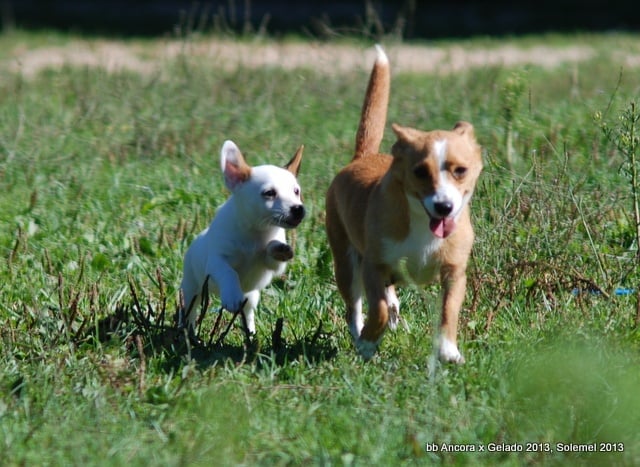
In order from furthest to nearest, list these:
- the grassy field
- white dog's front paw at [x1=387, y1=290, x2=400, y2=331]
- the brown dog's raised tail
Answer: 1. the brown dog's raised tail
2. white dog's front paw at [x1=387, y1=290, x2=400, y2=331]
3. the grassy field

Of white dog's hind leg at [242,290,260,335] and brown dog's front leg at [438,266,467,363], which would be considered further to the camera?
white dog's hind leg at [242,290,260,335]

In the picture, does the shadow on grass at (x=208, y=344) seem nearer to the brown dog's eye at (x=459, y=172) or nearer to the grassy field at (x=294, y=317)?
the grassy field at (x=294, y=317)

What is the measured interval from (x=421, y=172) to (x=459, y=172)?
14 centimetres

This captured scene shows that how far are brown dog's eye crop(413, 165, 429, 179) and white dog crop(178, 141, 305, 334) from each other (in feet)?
2.92

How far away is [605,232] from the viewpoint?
18.2 feet

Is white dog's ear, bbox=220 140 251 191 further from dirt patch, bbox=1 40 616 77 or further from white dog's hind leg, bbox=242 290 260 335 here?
dirt patch, bbox=1 40 616 77

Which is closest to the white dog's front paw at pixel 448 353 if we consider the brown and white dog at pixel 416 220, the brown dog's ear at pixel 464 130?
the brown and white dog at pixel 416 220

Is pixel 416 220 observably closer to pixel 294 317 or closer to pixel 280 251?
pixel 280 251

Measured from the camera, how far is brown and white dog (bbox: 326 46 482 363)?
4.30 m

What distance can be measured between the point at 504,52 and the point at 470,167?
1028 cm

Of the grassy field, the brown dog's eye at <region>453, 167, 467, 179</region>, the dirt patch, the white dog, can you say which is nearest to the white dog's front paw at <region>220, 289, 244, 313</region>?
the white dog

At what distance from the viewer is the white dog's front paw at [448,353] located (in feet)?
14.3

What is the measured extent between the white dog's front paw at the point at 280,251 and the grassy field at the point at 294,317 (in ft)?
1.00

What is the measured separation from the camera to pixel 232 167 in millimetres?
5320
